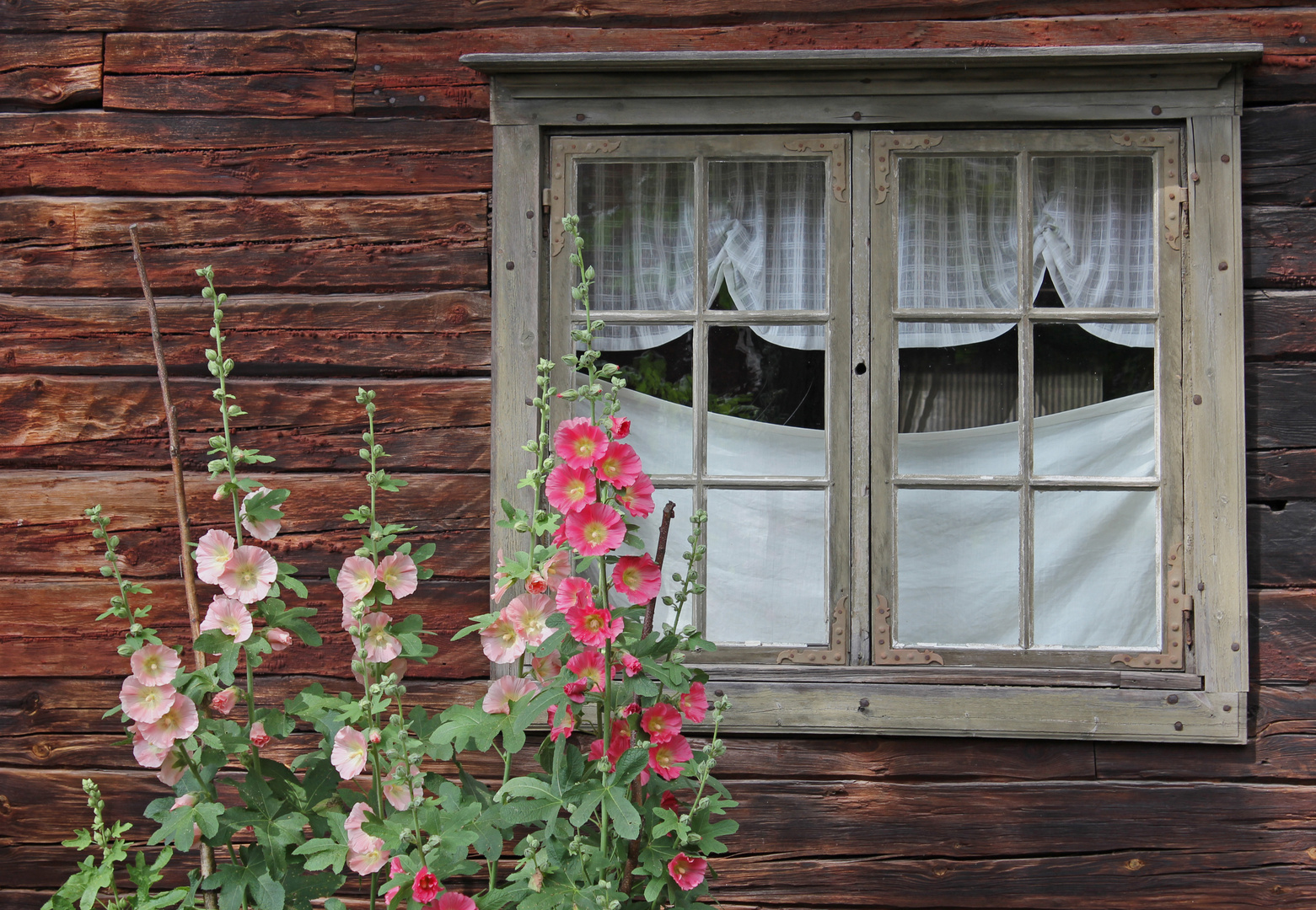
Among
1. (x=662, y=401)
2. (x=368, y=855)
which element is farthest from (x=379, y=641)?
(x=662, y=401)

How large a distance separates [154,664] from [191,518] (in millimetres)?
818

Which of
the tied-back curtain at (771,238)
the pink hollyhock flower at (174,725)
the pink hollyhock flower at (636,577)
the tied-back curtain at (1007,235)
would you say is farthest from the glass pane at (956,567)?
the pink hollyhock flower at (174,725)

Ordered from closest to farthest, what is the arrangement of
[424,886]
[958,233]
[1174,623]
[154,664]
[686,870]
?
[424,886], [686,870], [154,664], [1174,623], [958,233]

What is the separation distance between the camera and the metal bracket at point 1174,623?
231 centimetres

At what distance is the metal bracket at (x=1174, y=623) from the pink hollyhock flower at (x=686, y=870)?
4.25 feet

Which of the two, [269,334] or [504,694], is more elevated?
[269,334]

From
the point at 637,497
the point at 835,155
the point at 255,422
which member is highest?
the point at 835,155

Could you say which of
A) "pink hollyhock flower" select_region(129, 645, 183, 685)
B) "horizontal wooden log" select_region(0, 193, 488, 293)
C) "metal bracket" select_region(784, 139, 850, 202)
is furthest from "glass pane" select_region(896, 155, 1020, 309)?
"pink hollyhock flower" select_region(129, 645, 183, 685)

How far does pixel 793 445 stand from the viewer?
2420 mm

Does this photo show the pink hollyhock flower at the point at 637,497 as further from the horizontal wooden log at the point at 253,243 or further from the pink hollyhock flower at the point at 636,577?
the horizontal wooden log at the point at 253,243

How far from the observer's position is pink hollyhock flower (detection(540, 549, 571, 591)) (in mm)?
1645

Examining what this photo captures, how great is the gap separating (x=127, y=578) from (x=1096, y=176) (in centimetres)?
263

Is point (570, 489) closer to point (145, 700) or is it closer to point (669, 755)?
point (669, 755)

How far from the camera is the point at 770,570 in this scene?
240 cm
